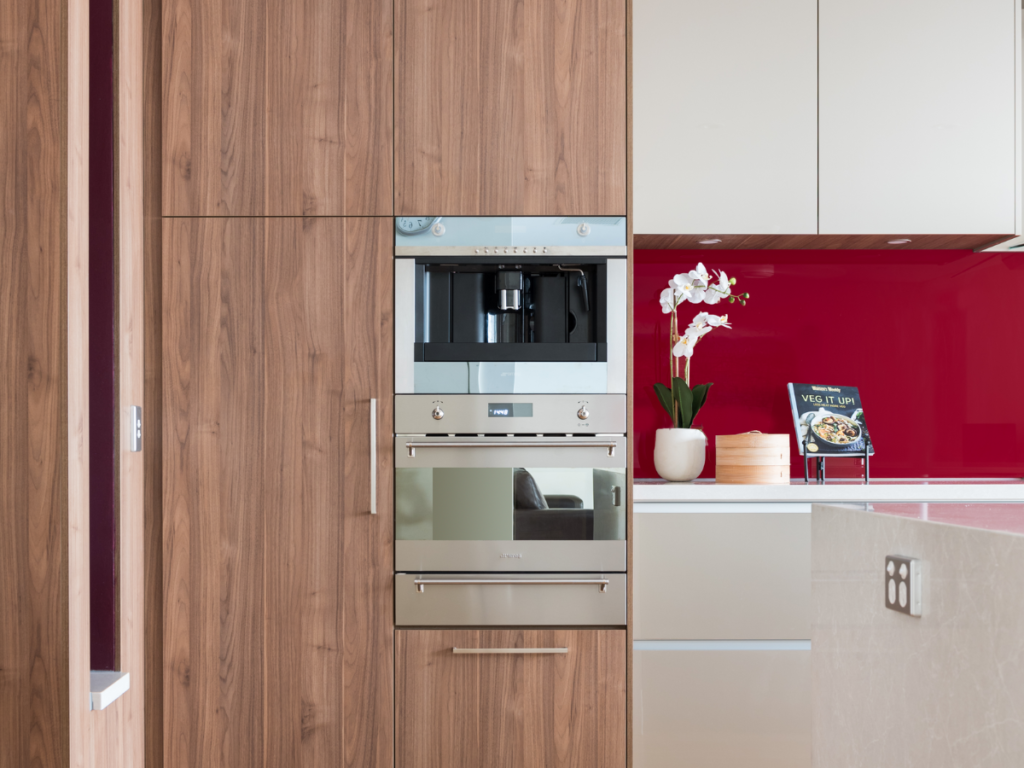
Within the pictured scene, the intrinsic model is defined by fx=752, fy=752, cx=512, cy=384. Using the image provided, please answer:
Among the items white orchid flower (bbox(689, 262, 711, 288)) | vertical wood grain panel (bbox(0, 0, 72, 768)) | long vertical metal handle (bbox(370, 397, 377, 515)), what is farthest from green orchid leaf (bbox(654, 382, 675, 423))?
vertical wood grain panel (bbox(0, 0, 72, 768))

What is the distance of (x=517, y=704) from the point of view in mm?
1932

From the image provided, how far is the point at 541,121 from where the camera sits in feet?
6.53

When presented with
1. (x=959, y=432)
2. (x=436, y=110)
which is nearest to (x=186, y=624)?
(x=436, y=110)

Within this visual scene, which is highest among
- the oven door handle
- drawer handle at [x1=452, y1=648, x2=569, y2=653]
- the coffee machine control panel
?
the coffee machine control panel

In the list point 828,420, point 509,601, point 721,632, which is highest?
point 828,420

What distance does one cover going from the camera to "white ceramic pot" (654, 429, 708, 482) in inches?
89.7

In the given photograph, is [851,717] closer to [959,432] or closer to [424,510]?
[424,510]

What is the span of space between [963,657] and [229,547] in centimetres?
166

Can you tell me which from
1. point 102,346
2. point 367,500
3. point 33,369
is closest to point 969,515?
point 367,500

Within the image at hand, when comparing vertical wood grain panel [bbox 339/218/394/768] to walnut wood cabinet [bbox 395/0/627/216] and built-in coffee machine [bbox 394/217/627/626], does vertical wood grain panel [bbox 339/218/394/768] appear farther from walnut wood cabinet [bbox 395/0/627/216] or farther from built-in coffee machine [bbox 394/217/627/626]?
walnut wood cabinet [bbox 395/0/627/216]

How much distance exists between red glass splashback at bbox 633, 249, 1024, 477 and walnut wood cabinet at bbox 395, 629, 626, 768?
95 cm

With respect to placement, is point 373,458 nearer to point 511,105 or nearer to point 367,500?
point 367,500

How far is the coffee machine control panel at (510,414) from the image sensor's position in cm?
197

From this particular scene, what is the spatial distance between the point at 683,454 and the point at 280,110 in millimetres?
1496
